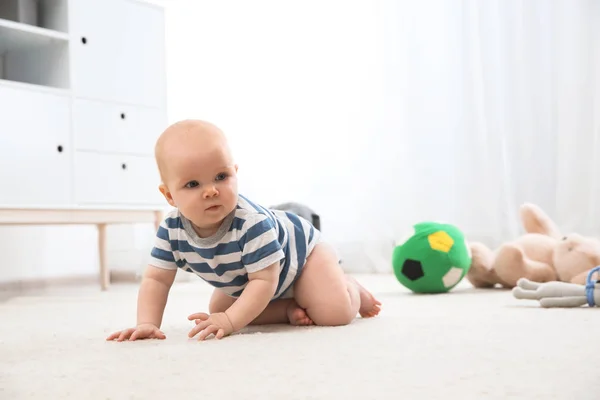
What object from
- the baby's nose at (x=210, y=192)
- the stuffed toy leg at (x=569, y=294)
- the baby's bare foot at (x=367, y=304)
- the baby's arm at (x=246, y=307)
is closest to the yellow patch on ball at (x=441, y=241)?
the stuffed toy leg at (x=569, y=294)

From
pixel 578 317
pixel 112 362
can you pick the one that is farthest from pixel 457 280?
pixel 112 362

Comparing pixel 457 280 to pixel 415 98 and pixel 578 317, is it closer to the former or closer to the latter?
pixel 578 317

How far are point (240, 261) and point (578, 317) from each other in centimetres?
52

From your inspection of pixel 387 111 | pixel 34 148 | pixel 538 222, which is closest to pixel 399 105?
pixel 387 111

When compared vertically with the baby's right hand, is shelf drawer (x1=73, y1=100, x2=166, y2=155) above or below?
above

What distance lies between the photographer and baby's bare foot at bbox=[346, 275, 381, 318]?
115cm

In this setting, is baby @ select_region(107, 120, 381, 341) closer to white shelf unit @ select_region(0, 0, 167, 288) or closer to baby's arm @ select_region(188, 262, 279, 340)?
baby's arm @ select_region(188, 262, 279, 340)

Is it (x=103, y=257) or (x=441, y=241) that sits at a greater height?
(x=441, y=241)

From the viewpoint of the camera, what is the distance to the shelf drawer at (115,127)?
6.97 feet

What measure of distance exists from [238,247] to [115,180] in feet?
4.33

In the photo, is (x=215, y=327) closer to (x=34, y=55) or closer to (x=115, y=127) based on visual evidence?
(x=115, y=127)

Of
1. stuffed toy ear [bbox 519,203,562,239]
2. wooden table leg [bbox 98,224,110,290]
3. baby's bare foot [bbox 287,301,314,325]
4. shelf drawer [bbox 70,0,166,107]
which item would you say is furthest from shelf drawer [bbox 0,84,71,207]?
stuffed toy ear [bbox 519,203,562,239]

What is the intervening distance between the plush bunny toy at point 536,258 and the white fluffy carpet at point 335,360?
1.01 ft

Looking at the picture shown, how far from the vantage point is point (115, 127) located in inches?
A: 87.2
